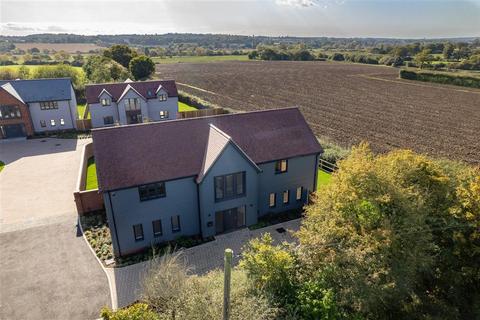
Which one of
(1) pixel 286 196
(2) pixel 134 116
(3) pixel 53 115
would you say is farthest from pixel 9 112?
(1) pixel 286 196

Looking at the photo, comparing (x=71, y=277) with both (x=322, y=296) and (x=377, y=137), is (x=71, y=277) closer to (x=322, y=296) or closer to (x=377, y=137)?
(x=322, y=296)

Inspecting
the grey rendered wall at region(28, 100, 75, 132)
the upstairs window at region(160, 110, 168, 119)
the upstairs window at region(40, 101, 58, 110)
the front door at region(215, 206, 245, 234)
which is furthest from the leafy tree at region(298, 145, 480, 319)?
the upstairs window at region(40, 101, 58, 110)

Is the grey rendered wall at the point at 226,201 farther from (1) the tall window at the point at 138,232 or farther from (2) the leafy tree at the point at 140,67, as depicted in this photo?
(2) the leafy tree at the point at 140,67

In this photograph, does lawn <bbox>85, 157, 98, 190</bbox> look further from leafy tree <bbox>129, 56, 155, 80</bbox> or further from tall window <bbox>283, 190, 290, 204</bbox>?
leafy tree <bbox>129, 56, 155, 80</bbox>

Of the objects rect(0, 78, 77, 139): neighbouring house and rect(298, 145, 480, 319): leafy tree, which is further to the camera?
rect(0, 78, 77, 139): neighbouring house

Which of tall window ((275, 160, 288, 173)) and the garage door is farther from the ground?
tall window ((275, 160, 288, 173))
